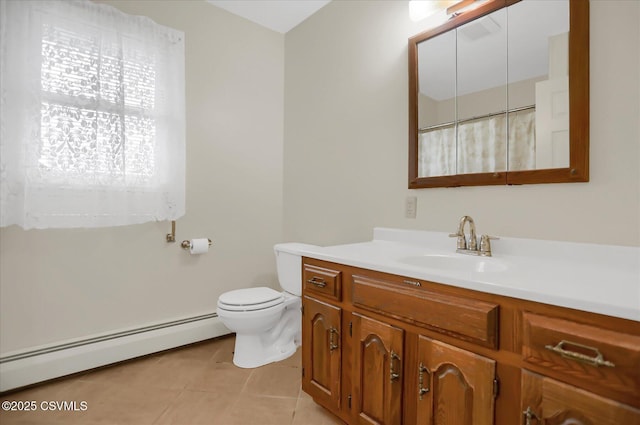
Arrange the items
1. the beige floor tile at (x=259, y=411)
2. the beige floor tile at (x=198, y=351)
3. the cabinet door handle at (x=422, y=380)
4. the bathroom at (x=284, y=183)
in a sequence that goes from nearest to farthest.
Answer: the cabinet door handle at (x=422, y=380) → the bathroom at (x=284, y=183) → the beige floor tile at (x=259, y=411) → the beige floor tile at (x=198, y=351)

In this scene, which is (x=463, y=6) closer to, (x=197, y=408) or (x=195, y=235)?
(x=195, y=235)

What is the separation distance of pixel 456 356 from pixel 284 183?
2.03m

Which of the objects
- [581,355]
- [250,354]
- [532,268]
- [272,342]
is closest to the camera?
[581,355]

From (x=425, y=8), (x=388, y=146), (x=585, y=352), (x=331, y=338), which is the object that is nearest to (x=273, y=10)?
(x=425, y=8)

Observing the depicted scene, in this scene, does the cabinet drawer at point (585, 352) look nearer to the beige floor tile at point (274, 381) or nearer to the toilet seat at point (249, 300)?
the beige floor tile at point (274, 381)

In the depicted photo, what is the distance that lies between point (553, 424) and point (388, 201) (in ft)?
4.10

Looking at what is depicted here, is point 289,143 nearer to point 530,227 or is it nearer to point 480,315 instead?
point 530,227

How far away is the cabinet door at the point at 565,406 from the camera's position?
70cm

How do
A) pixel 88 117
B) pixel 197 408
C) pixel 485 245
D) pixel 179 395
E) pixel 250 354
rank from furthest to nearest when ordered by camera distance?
pixel 250 354 < pixel 88 117 < pixel 179 395 < pixel 197 408 < pixel 485 245

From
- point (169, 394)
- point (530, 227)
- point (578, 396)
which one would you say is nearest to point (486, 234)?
point (530, 227)

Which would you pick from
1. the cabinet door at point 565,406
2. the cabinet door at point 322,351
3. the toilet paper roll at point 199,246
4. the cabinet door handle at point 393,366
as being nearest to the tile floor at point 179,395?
the cabinet door at point 322,351

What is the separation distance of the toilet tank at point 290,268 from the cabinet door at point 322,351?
1.74 feet

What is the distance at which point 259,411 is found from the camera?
1568 millimetres

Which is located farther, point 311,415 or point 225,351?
point 225,351
